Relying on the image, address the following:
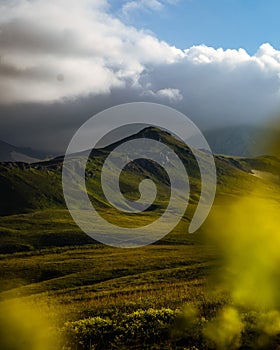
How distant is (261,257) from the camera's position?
1762 centimetres

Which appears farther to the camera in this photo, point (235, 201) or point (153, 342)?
point (153, 342)

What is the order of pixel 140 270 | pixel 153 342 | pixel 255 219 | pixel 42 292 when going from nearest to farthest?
pixel 255 219 → pixel 153 342 → pixel 42 292 → pixel 140 270

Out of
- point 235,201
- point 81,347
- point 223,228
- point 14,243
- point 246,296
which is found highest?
point 235,201

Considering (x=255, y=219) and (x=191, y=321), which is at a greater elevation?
(x=255, y=219)

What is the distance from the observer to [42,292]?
68.8 meters

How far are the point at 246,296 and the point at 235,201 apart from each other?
6173 millimetres

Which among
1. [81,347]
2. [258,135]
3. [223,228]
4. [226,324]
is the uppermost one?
[258,135]

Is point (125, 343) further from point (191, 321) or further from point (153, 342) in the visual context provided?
point (191, 321)

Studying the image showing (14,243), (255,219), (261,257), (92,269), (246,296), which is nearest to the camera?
(255,219)

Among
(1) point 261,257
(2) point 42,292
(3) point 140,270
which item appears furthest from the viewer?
(3) point 140,270

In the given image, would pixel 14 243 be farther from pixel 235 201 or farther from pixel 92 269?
pixel 235 201

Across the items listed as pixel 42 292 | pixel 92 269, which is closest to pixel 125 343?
pixel 42 292

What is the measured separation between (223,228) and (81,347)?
10670mm

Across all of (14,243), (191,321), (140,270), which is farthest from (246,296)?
(14,243)
